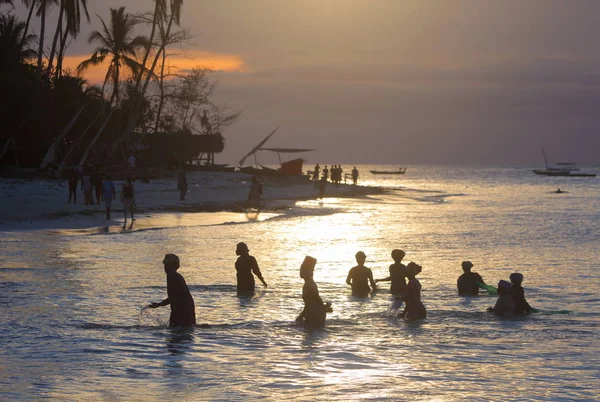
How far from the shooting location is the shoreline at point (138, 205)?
2837cm

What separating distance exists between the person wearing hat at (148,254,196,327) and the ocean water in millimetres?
190

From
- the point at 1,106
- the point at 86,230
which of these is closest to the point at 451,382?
the point at 86,230

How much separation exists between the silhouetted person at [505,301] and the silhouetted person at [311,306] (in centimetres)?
294

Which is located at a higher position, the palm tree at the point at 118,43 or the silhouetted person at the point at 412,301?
the palm tree at the point at 118,43

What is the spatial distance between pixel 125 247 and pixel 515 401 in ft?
50.7

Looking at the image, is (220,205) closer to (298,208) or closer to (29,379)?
(298,208)

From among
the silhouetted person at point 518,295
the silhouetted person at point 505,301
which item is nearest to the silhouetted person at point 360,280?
the silhouetted person at point 505,301

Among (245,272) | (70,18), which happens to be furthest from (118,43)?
(245,272)

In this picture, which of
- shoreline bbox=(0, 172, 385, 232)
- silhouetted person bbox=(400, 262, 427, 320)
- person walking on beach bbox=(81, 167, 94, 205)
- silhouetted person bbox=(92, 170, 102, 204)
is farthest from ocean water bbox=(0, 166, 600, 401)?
silhouetted person bbox=(92, 170, 102, 204)

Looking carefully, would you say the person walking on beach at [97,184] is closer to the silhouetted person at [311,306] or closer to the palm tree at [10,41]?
the palm tree at [10,41]

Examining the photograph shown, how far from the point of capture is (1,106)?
1629 inches

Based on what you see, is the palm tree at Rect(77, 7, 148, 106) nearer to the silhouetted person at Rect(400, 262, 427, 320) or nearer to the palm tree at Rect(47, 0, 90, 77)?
the palm tree at Rect(47, 0, 90, 77)

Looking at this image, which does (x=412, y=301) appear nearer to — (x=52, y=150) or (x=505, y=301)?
(x=505, y=301)

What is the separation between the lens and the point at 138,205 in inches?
1435
